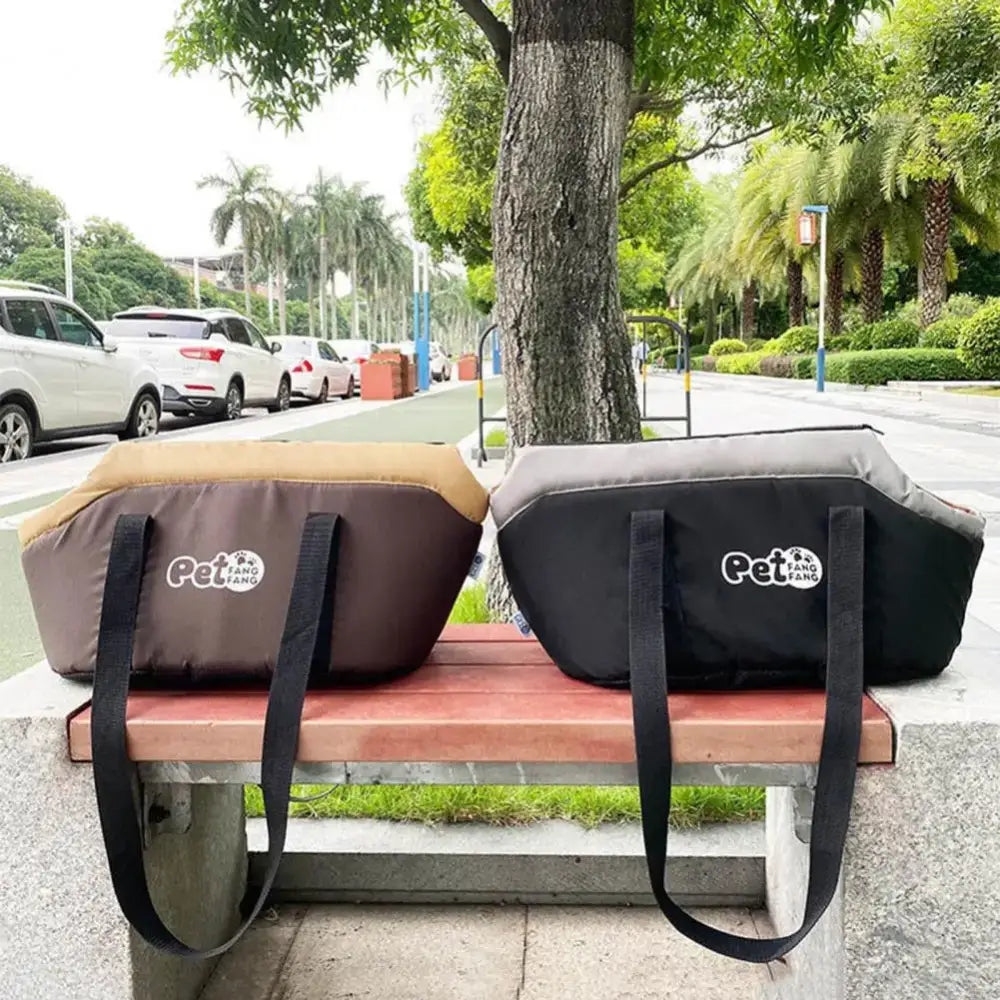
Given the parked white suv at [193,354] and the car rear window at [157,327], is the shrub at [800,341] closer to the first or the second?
the parked white suv at [193,354]

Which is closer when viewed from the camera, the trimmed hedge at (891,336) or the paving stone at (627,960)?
the paving stone at (627,960)

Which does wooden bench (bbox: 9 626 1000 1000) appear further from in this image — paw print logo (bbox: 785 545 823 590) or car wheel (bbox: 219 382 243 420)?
car wheel (bbox: 219 382 243 420)

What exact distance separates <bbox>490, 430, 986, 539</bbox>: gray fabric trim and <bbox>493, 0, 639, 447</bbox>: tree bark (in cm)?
212

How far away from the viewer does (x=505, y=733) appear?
1.64 m

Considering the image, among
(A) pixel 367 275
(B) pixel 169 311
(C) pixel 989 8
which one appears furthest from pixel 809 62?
(A) pixel 367 275

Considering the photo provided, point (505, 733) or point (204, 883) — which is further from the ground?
point (505, 733)

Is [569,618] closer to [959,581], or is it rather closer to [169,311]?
[959,581]

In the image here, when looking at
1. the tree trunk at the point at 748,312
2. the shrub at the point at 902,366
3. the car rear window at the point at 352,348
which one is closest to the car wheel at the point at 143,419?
the car rear window at the point at 352,348

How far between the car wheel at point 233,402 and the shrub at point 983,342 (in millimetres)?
13300

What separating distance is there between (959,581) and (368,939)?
1.47 meters

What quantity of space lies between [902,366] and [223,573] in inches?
974

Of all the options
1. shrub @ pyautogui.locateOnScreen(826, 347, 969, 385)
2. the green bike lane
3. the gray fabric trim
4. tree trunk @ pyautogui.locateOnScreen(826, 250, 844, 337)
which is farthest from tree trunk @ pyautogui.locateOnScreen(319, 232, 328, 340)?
the gray fabric trim

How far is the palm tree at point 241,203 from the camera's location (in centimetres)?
5850

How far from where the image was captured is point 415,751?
1657mm
